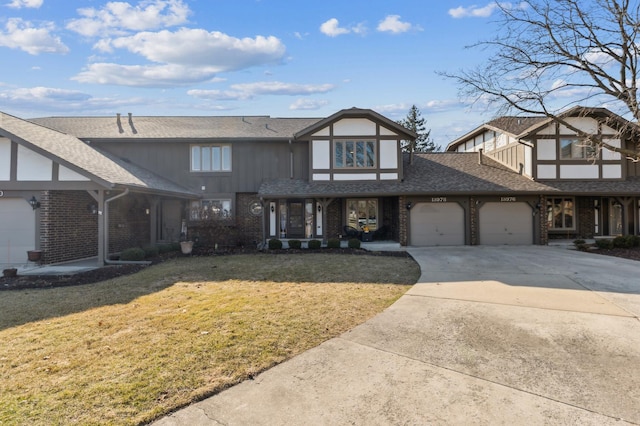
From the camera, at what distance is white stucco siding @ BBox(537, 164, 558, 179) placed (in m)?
15.6

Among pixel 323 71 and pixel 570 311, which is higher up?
pixel 323 71

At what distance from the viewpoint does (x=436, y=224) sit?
15188mm

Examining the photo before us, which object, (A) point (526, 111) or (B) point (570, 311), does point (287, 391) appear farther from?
(A) point (526, 111)

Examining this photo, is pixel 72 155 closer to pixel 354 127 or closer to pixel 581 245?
pixel 354 127

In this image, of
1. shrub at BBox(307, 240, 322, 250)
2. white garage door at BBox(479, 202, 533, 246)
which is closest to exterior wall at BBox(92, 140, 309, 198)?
shrub at BBox(307, 240, 322, 250)

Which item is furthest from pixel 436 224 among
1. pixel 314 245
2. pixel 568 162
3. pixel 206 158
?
pixel 206 158

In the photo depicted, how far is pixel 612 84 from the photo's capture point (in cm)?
1328

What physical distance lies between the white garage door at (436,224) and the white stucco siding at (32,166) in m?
13.4

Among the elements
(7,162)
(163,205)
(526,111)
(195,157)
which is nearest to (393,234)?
(526,111)

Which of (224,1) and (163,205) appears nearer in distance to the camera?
(224,1)

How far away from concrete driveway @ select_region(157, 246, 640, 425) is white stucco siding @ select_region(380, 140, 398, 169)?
9567 millimetres

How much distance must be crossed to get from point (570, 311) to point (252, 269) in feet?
24.3

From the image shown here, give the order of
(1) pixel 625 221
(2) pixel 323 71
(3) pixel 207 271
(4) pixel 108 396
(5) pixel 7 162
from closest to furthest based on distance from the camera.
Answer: (4) pixel 108 396 < (3) pixel 207 271 < (5) pixel 7 162 < (2) pixel 323 71 < (1) pixel 625 221

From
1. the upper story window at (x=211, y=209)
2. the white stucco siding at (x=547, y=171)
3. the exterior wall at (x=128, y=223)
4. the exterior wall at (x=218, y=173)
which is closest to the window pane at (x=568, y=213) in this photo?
the white stucco siding at (x=547, y=171)
